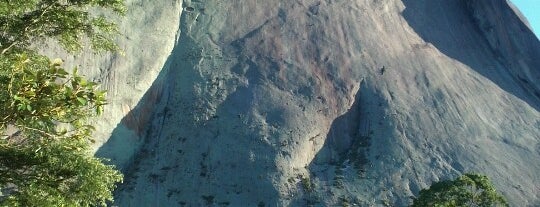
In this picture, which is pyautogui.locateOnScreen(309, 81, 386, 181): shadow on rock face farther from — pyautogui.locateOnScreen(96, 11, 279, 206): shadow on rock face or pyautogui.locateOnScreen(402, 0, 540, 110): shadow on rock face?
pyautogui.locateOnScreen(402, 0, 540, 110): shadow on rock face

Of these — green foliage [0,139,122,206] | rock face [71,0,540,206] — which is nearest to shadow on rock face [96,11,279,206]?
rock face [71,0,540,206]

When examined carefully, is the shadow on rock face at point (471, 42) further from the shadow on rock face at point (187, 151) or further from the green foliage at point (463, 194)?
the green foliage at point (463, 194)

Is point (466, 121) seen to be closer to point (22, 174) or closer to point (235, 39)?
point (235, 39)

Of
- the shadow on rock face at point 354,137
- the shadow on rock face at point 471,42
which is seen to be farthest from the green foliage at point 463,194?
the shadow on rock face at point 471,42

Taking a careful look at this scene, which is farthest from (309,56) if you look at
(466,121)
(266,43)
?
(466,121)

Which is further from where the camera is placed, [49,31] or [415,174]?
[415,174]

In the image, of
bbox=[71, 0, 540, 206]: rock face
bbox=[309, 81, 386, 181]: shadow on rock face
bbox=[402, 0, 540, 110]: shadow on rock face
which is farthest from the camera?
bbox=[402, 0, 540, 110]: shadow on rock face

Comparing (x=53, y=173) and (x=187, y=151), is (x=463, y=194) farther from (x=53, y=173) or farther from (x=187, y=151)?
(x=53, y=173)
